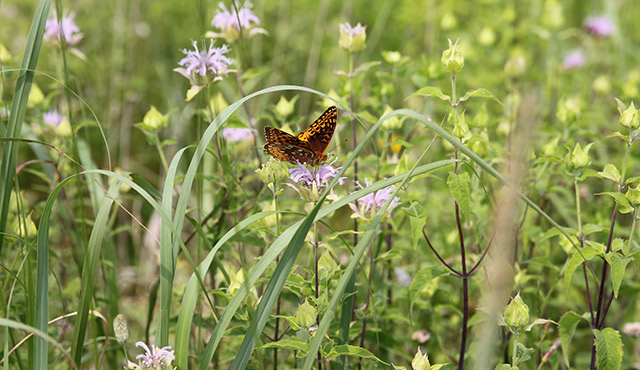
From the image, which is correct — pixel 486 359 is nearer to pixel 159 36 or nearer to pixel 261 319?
pixel 261 319

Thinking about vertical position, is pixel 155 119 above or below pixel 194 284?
above

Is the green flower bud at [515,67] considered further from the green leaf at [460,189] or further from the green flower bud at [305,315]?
the green flower bud at [305,315]

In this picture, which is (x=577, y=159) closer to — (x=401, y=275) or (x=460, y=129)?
(x=460, y=129)

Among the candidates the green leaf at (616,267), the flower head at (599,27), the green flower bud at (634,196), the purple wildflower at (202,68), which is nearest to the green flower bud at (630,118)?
the green flower bud at (634,196)

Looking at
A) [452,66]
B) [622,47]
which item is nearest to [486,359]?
[452,66]

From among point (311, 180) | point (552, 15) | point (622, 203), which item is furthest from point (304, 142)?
point (552, 15)

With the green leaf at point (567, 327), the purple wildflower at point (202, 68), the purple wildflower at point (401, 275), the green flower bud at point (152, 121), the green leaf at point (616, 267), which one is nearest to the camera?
the green leaf at point (616, 267)
